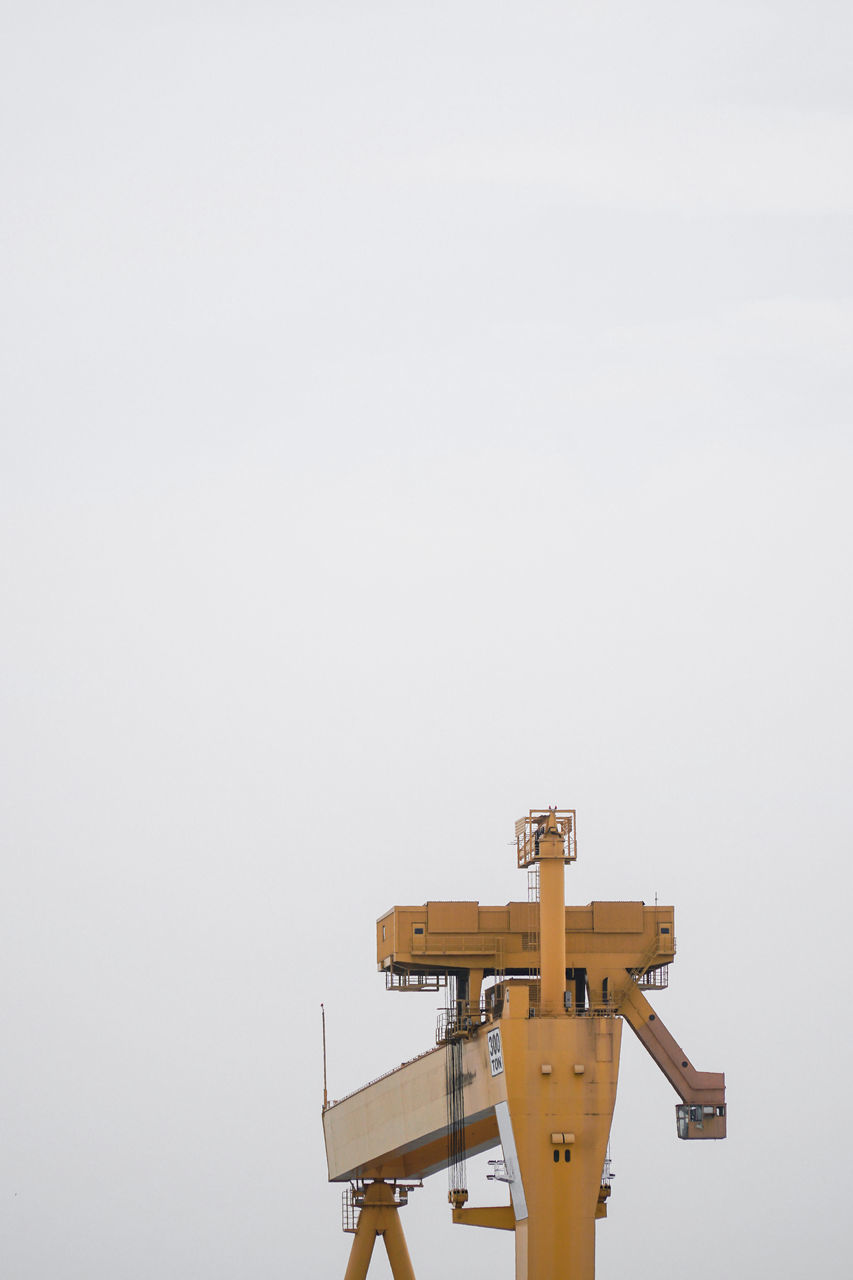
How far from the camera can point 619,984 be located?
218 ft

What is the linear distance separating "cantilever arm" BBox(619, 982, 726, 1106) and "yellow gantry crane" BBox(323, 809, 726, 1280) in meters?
0.04

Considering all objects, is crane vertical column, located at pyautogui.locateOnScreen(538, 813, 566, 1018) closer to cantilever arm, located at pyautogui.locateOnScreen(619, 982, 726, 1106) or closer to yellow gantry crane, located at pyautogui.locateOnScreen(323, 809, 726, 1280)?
yellow gantry crane, located at pyautogui.locateOnScreen(323, 809, 726, 1280)

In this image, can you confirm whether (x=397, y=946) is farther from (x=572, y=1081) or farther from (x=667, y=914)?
(x=572, y=1081)

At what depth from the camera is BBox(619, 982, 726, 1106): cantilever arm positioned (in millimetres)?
66750

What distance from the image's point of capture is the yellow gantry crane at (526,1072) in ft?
181

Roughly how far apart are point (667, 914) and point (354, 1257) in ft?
66.2

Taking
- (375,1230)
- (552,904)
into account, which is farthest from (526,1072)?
(375,1230)

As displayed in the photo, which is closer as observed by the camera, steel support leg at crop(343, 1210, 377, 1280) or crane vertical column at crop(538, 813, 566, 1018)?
crane vertical column at crop(538, 813, 566, 1018)

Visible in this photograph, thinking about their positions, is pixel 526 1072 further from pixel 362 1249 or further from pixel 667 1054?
pixel 362 1249

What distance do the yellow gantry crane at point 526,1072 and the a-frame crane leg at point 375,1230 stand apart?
0.05 meters

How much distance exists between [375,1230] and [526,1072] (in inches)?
990

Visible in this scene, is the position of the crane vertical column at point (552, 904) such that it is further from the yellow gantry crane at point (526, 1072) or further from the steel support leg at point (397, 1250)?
the steel support leg at point (397, 1250)

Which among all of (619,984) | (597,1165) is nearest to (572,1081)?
(597,1165)

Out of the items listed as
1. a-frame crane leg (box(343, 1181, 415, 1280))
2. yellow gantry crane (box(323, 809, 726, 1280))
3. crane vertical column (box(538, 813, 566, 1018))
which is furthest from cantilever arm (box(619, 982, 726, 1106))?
a-frame crane leg (box(343, 1181, 415, 1280))
